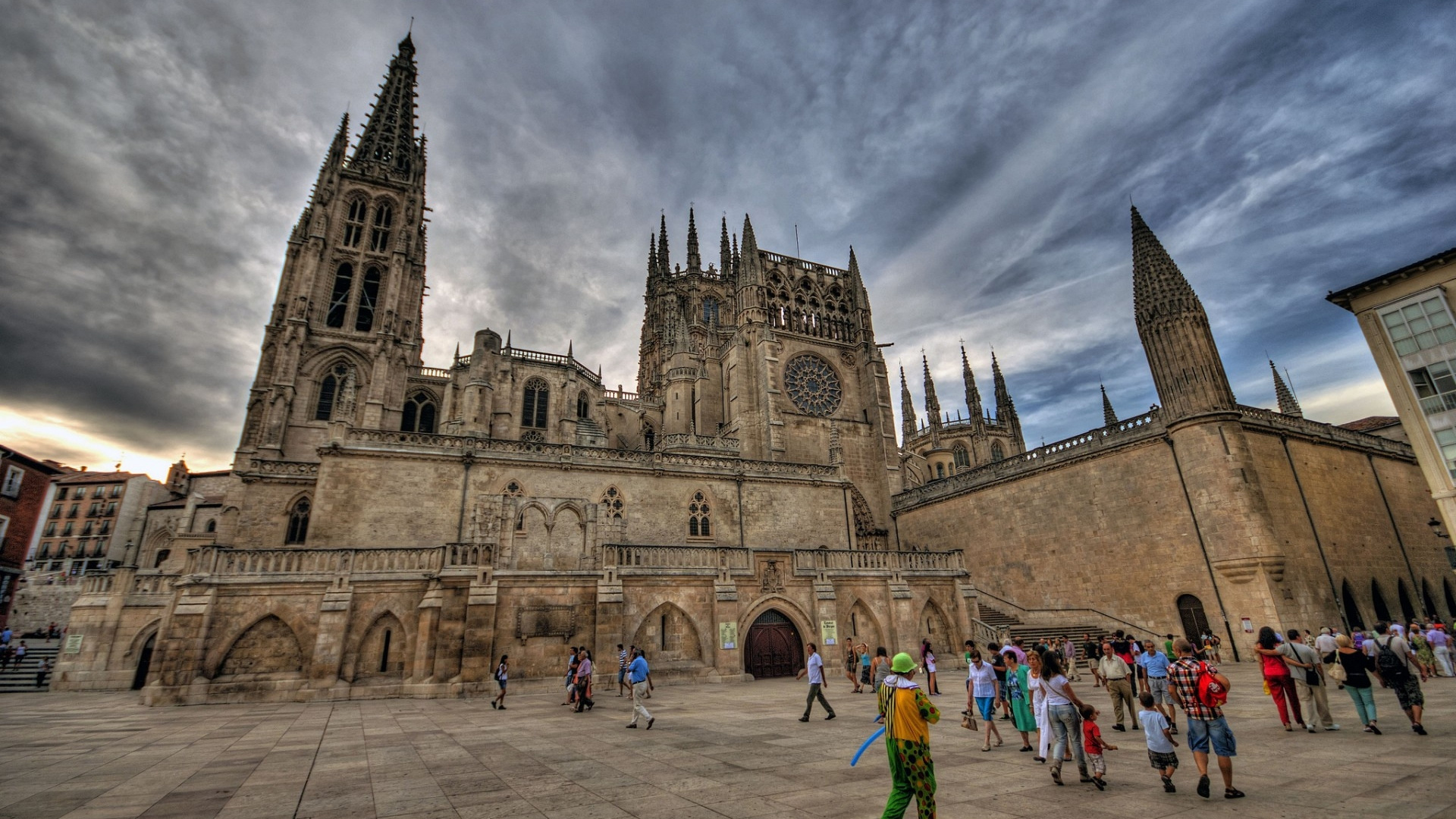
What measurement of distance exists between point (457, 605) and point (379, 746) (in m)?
7.63

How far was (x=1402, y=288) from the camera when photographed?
19078 millimetres

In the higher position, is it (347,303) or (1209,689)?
(347,303)

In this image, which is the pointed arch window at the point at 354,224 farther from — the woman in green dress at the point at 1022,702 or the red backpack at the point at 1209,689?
the red backpack at the point at 1209,689

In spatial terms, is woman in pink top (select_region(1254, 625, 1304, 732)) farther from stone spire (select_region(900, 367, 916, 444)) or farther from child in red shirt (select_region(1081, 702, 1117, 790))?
stone spire (select_region(900, 367, 916, 444))

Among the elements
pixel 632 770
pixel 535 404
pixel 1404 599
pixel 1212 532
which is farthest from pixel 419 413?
pixel 1404 599

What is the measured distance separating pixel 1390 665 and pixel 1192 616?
51.1 ft

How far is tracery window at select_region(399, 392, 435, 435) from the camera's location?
123 ft

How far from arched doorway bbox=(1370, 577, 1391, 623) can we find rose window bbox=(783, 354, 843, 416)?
25552mm

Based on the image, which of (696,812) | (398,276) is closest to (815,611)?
(696,812)

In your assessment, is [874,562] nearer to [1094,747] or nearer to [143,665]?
[1094,747]

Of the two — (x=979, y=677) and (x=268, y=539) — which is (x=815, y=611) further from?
(x=268, y=539)

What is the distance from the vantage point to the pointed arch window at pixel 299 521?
26234 millimetres

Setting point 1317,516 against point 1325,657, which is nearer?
point 1325,657

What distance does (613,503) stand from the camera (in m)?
25.5
